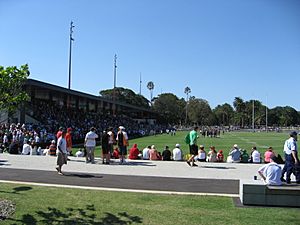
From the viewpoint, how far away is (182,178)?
37.1 ft

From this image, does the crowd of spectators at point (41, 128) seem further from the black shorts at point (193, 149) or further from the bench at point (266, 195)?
the bench at point (266, 195)

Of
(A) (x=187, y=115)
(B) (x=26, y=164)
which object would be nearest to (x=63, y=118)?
(B) (x=26, y=164)

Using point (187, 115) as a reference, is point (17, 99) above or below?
below

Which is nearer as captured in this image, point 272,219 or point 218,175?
point 272,219

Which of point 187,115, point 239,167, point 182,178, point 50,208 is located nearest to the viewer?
point 50,208

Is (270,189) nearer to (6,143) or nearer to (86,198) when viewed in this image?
(86,198)

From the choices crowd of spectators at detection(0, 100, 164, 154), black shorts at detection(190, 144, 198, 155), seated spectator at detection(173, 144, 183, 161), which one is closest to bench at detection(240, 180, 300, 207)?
black shorts at detection(190, 144, 198, 155)

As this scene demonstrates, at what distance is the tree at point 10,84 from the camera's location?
787cm

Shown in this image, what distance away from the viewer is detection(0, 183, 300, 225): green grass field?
6703 mm

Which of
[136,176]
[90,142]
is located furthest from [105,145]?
[136,176]

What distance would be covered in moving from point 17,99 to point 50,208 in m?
2.81

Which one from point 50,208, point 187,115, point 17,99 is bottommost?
point 50,208

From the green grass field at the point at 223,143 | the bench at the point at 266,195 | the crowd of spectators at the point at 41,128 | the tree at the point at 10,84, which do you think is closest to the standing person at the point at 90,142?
the tree at the point at 10,84

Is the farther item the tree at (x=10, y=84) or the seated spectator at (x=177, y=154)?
the seated spectator at (x=177, y=154)
